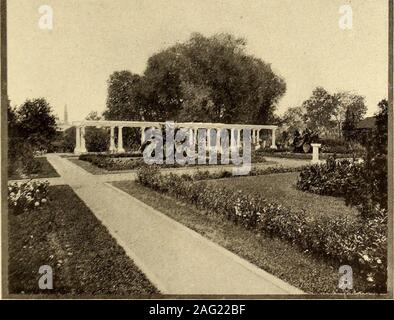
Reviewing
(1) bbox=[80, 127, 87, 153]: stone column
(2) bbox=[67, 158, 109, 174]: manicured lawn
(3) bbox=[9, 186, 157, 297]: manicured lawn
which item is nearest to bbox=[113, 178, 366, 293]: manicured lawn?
(3) bbox=[9, 186, 157, 297]: manicured lawn

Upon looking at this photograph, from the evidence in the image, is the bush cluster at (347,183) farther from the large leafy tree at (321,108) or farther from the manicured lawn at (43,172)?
the manicured lawn at (43,172)

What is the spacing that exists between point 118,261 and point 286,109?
348 centimetres

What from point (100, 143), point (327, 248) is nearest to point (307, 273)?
point (327, 248)

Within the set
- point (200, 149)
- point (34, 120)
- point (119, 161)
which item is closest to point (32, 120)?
point (34, 120)

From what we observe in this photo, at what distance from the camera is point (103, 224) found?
532 cm

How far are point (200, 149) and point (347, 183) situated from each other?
2.32 metres

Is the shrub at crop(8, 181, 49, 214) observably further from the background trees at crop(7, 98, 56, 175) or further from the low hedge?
the low hedge

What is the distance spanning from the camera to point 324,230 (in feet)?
15.9

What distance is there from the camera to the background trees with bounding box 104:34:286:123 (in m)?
5.73

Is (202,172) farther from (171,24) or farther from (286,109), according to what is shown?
(171,24)

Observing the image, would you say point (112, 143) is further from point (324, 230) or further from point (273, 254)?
point (324, 230)

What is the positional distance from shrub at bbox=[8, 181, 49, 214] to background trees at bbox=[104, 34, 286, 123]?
179 cm

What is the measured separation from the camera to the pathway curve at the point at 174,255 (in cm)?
454

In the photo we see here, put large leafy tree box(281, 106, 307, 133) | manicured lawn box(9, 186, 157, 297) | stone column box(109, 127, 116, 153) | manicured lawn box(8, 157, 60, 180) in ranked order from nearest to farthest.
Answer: manicured lawn box(9, 186, 157, 297), manicured lawn box(8, 157, 60, 180), large leafy tree box(281, 106, 307, 133), stone column box(109, 127, 116, 153)
